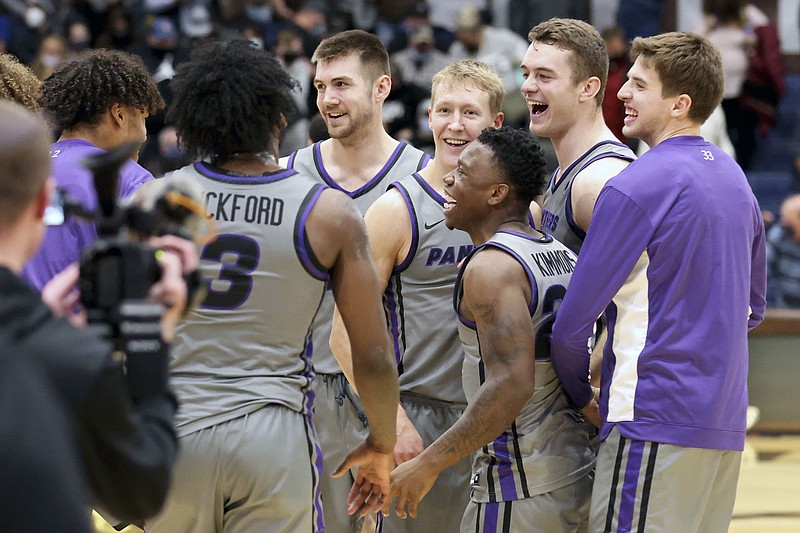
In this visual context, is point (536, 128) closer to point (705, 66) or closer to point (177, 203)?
point (705, 66)

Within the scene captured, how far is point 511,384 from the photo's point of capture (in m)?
3.60

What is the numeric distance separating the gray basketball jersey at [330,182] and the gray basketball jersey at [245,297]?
1460 millimetres

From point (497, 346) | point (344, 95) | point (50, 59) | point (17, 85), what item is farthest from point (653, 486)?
point (50, 59)

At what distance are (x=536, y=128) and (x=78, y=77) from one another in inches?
70.6

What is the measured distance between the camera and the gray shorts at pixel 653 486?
3.50 meters

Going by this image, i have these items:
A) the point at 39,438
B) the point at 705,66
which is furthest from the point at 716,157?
the point at 39,438

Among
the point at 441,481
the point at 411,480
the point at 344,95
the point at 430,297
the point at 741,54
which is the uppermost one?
the point at 344,95

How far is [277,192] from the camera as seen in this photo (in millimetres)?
3309

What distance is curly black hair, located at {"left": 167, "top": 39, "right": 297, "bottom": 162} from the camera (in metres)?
3.38

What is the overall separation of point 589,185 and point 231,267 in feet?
5.03

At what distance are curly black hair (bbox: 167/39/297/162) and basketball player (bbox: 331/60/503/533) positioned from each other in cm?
107

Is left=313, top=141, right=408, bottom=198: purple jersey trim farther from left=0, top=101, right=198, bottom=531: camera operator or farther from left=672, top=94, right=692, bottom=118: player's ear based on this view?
left=0, top=101, right=198, bottom=531: camera operator

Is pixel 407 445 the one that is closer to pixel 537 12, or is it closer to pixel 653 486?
pixel 653 486

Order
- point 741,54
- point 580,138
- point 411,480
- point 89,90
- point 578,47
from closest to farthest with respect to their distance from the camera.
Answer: point 411,480 → point 89,90 → point 580,138 → point 578,47 → point 741,54
